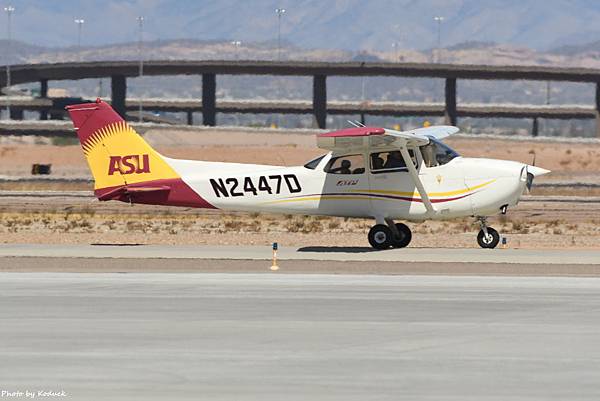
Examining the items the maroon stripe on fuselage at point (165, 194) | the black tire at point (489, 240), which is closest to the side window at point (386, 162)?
the black tire at point (489, 240)

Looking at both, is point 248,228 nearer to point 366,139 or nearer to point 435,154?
point 435,154

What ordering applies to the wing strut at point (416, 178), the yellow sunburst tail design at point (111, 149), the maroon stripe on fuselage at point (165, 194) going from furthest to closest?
1. the maroon stripe on fuselage at point (165, 194)
2. the yellow sunburst tail design at point (111, 149)
3. the wing strut at point (416, 178)

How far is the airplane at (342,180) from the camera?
88.4 ft

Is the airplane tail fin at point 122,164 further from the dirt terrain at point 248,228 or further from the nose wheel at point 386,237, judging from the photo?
the nose wheel at point 386,237

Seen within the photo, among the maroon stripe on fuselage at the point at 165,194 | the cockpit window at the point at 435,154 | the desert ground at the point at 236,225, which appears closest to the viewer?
the cockpit window at the point at 435,154

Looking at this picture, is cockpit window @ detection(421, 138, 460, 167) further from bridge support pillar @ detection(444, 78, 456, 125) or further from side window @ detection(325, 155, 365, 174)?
bridge support pillar @ detection(444, 78, 456, 125)

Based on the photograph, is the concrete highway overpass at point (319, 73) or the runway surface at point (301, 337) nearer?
the runway surface at point (301, 337)

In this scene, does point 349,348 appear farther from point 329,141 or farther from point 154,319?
point 329,141

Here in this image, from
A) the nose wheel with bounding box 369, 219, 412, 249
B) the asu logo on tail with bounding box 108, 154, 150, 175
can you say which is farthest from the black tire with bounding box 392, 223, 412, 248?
the asu logo on tail with bounding box 108, 154, 150, 175

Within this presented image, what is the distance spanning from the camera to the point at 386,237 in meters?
27.9

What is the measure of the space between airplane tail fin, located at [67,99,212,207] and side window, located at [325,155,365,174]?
2.89 metres

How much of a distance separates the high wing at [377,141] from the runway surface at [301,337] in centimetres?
428

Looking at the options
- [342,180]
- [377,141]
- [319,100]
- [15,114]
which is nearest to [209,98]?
[319,100]

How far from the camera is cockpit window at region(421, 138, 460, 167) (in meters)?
27.4
